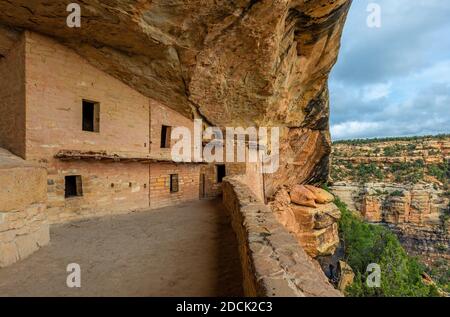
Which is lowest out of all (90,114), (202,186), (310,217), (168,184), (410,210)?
(410,210)

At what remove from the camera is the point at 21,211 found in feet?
11.6

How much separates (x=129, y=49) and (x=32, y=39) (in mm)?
1911

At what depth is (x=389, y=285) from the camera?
1457 centimetres

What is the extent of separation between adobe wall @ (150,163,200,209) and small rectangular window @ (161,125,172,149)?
71 centimetres

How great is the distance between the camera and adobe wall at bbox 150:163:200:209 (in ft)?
26.0

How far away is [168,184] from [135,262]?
5.05 meters

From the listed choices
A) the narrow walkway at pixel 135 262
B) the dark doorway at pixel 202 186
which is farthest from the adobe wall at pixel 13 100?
the dark doorway at pixel 202 186

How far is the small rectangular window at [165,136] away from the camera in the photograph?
870 cm

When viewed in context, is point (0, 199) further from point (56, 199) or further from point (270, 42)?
point (270, 42)

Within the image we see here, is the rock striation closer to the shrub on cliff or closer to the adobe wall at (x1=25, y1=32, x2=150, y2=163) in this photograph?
the shrub on cliff

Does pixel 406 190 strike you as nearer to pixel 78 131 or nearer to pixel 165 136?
pixel 165 136

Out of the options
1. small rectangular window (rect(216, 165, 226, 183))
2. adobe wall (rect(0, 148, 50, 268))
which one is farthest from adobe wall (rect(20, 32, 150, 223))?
small rectangular window (rect(216, 165, 226, 183))

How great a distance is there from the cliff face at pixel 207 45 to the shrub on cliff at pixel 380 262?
37.3ft

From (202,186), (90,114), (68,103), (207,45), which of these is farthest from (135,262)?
(202,186)
